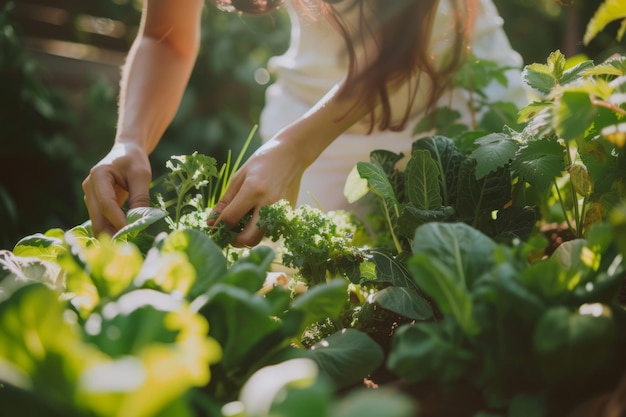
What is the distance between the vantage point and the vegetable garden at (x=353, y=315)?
0.35m

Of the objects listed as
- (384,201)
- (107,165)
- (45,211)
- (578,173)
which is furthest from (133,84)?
(45,211)

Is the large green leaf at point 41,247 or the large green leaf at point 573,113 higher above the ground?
the large green leaf at point 573,113

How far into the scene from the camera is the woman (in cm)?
92

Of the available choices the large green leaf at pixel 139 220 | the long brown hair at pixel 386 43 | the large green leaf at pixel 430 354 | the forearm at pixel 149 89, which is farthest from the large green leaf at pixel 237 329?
the forearm at pixel 149 89

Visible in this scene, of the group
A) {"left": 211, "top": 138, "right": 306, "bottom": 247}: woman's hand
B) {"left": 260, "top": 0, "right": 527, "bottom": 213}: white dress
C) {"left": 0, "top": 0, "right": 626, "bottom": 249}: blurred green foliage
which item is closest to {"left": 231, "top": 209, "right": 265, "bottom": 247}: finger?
{"left": 211, "top": 138, "right": 306, "bottom": 247}: woman's hand

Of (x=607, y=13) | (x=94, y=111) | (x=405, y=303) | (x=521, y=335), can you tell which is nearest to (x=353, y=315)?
(x=405, y=303)

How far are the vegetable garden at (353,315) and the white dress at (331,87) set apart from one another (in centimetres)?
77

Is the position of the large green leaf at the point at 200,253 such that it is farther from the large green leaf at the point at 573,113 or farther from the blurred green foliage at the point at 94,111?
the blurred green foliage at the point at 94,111

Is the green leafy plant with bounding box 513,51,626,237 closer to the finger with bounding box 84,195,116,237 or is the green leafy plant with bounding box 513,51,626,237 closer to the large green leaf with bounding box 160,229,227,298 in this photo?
the large green leaf with bounding box 160,229,227,298

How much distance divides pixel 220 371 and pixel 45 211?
106 inches

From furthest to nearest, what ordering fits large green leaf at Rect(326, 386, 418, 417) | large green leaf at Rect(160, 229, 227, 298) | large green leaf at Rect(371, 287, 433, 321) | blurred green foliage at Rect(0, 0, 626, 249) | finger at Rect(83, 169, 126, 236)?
blurred green foliage at Rect(0, 0, 626, 249)
finger at Rect(83, 169, 126, 236)
large green leaf at Rect(371, 287, 433, 321)
large green leaf at Rect(160, 229, 227, 298)
large green leaf at Rect(326, 386, 418, 417)

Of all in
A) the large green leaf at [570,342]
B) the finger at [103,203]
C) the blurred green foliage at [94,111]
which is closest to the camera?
the large green leaf at [570,342]

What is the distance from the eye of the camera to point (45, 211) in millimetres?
2896

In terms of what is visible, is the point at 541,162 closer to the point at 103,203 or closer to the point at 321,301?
the point at 321,301
